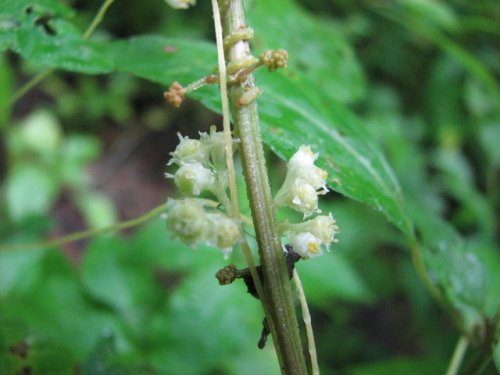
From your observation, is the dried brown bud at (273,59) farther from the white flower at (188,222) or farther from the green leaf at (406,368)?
the green leaf at (406,368)

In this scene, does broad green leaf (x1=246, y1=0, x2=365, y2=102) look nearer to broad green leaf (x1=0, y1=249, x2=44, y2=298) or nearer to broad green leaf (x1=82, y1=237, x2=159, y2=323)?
broad green leaf (x1=82, y1=237, x2=159, y2=323)

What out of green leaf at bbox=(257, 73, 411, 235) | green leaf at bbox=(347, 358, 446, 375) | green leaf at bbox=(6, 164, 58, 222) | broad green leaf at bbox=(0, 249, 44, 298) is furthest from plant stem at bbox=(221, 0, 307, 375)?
green leaf at bbox=(6, 164, 58, 222)

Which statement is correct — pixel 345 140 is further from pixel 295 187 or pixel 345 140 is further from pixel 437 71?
pixel 437 71

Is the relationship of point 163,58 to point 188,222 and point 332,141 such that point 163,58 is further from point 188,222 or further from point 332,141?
point 188,222

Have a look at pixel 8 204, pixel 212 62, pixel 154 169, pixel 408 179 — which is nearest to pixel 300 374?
pixel 212 62

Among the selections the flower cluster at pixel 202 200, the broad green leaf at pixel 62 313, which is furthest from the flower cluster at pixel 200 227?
the broad green leaf at pixel 62 313

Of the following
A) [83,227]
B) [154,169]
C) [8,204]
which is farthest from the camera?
[154,169]
